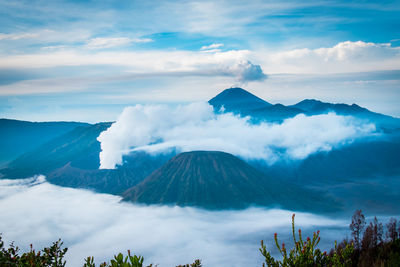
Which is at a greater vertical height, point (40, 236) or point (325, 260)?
point (325, 260)

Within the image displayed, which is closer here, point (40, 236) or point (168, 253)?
point (168, 253)

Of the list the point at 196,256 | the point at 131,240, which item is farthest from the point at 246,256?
the point at 131,240

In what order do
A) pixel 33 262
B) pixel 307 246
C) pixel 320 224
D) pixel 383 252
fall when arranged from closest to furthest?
pixel 307 246 → pixel 33 262 → pixel 383 252 → pixel 320 224

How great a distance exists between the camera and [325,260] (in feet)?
34.2

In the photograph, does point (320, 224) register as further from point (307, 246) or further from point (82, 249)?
point (307, 246)

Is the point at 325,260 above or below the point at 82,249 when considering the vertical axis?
above

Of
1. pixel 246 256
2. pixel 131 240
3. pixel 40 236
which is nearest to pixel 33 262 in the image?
pixel 246 256

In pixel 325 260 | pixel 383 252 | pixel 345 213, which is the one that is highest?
pixel 325 260

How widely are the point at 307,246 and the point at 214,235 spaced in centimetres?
18738

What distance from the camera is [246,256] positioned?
494 ft

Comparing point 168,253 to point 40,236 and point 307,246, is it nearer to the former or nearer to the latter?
point 40,236

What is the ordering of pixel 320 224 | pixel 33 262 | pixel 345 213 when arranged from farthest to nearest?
pixel 345 213 → pixel 320 224 → pixel 33 262

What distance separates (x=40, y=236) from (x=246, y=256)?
11517 cm

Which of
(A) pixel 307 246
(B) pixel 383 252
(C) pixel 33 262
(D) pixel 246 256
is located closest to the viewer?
(A) pixel 307 246
